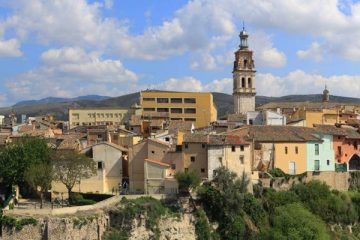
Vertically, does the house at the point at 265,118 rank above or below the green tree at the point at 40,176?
above

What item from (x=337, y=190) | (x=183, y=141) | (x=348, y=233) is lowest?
(x=348, y=233)

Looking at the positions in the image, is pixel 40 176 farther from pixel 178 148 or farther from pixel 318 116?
pixel 318 116

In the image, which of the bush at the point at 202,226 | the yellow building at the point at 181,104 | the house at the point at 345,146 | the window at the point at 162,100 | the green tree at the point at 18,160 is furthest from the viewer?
the window at the point at 162,100

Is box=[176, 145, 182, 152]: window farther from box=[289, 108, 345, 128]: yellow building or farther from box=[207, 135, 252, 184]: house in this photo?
box=[289, 108, 345, 128]: yellow building

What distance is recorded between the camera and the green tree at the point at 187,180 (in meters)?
50.4

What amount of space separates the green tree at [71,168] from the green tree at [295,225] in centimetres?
1632

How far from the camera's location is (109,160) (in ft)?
183

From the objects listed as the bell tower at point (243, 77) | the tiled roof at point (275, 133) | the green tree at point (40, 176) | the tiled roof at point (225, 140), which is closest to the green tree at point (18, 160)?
the green tree at point (40, 176)

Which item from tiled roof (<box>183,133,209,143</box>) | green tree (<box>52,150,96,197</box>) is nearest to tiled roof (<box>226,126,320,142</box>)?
tiled roof (<box>183,133,209,143</box>)

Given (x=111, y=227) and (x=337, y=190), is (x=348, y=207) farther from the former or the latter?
(x=111, y=227)

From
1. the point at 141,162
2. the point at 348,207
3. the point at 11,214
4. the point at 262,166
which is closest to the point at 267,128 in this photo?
the point at 262,166

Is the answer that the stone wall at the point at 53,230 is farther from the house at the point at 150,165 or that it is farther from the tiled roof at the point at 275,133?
the tiled roof at the point at 275,133

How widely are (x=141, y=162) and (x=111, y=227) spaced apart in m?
8.73

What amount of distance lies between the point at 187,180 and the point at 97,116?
186 feet
